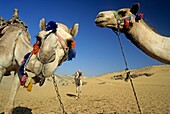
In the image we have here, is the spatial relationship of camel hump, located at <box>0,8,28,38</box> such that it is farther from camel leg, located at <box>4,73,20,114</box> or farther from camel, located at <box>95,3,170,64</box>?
camel, located at <box>95,3,170,64</box>

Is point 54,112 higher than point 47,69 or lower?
lower

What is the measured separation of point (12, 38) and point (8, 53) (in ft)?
1.43

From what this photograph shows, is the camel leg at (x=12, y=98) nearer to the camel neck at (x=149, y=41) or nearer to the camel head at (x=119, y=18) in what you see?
the camel head at (x=119, y=18)

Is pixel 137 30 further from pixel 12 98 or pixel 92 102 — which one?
pixel 92 102

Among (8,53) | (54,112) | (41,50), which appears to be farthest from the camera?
(54,112)

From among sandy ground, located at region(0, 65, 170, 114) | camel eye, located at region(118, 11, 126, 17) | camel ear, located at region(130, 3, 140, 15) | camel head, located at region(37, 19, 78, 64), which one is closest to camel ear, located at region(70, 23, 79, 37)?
camel head, located at region(37, 19, 78, 64)

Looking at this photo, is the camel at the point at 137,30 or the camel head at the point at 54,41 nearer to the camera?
the camel head at the point at 54,41

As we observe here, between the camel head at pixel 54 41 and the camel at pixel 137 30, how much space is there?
25.9 inches

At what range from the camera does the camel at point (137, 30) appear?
3506 mm

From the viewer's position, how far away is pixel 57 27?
10.6 ft

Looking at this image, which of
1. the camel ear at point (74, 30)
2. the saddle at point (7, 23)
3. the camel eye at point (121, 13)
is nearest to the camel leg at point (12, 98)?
the saddle at point (7, 23)

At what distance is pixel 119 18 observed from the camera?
147 inches

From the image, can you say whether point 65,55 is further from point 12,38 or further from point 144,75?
point 144,75

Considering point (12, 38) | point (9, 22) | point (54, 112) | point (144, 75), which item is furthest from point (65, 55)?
point (144, 75)
